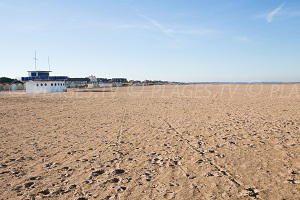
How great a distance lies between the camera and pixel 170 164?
202 inches

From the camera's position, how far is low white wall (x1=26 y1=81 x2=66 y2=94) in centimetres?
3884

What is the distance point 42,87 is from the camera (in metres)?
39.9

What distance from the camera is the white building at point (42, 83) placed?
128 feet

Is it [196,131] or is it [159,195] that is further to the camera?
[196,131]

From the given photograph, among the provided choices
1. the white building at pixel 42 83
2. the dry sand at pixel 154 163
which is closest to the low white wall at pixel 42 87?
the white building at pixel 42 83

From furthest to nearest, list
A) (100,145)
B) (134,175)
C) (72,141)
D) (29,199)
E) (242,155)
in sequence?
(72,141), (100,145), (242,155), (134,175), (29,199)

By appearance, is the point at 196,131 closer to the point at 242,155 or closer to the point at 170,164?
the point at 242,155

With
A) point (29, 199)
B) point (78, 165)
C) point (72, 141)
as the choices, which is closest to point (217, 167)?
point (78, 165)

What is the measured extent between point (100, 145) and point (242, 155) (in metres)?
4.14

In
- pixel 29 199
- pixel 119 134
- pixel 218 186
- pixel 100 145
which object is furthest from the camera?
pixel 119 134

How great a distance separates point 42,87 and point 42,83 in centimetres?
74

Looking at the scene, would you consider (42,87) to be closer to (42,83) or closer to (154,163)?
(42,83)

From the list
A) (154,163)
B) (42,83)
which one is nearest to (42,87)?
(42,83)

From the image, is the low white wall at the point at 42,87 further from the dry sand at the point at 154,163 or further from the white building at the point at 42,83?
the dry sand at the point at 154,163
